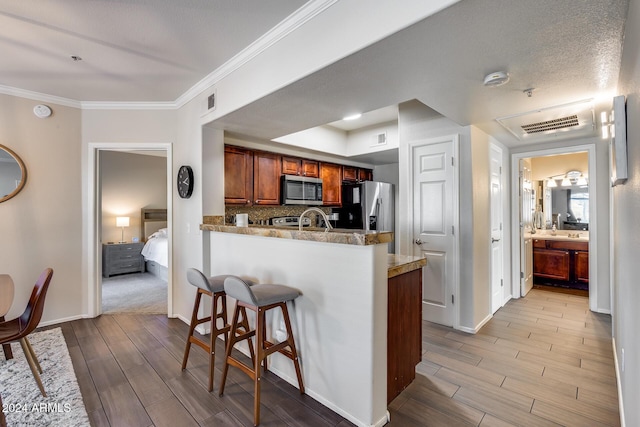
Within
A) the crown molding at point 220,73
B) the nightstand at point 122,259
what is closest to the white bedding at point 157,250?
the nightstand at point 122,259

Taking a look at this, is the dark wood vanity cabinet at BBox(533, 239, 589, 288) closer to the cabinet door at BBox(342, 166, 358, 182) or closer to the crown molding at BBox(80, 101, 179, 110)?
the cabinet door at BBox(342, 166, 358, 182)

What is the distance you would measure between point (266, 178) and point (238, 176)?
0.46 meters

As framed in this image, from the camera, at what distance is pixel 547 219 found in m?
5.80

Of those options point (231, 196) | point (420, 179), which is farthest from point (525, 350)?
point (231, 196)

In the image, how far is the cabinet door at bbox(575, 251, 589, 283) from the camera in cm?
477

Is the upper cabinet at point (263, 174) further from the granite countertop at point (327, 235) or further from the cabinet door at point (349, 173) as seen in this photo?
the granite countertop at point (327, 235)

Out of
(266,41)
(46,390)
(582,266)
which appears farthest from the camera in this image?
(582,266)

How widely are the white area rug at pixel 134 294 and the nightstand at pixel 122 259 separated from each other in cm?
14

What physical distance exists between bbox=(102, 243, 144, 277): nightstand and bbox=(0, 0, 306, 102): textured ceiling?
3.45 m

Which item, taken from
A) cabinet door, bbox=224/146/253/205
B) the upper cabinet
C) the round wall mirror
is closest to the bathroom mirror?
the upper cabinet

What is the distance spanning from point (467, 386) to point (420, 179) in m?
2.11

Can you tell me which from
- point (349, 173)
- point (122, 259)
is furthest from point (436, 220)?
point (122, 259)

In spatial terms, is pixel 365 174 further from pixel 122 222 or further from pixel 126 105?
pixel 122 222

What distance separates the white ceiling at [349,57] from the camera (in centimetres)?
145
